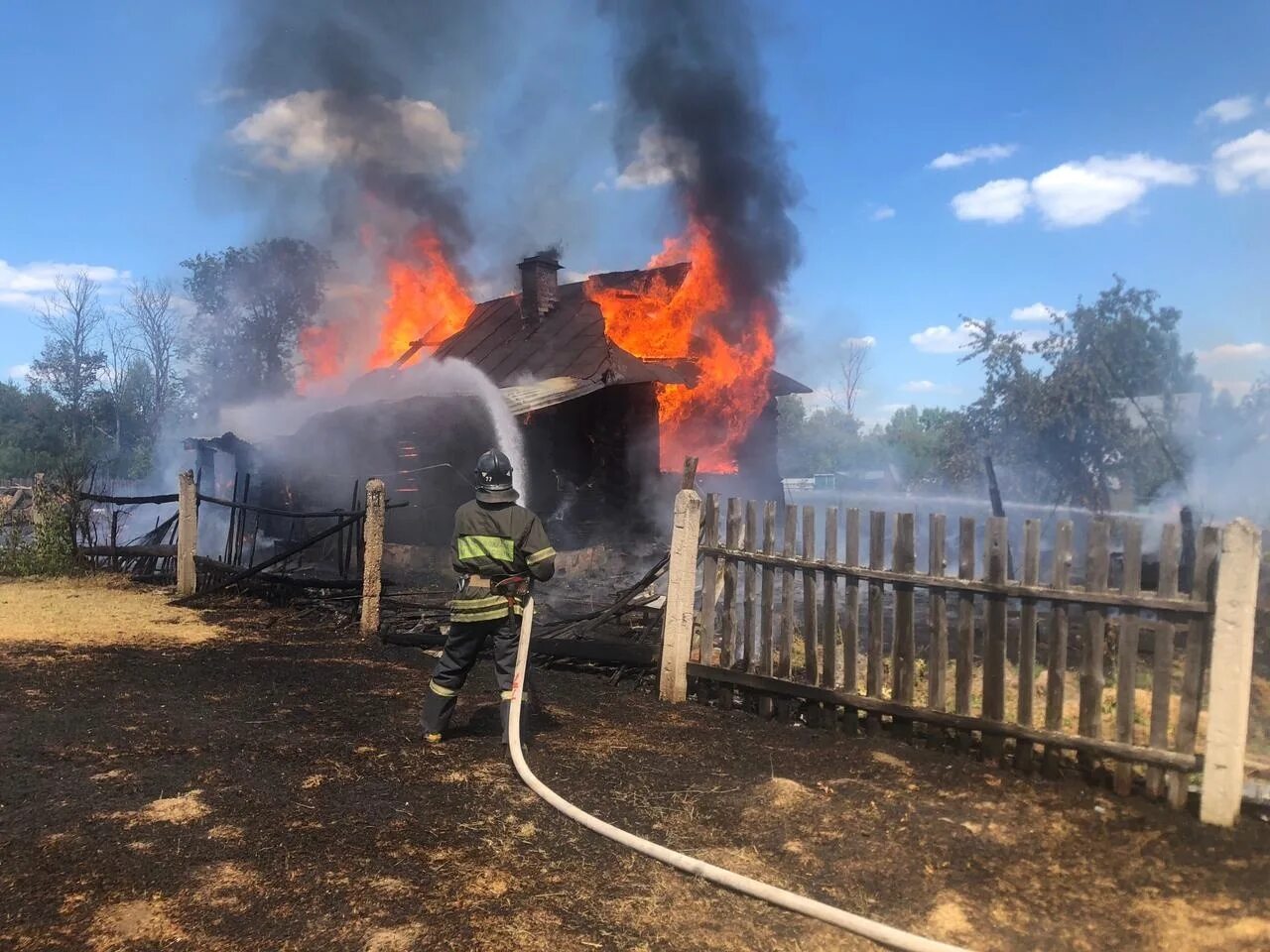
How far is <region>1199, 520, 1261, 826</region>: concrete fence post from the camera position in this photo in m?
4.13

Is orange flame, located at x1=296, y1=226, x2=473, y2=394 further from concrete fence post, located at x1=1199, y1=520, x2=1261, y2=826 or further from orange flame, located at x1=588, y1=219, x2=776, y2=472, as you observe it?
concrete fence post, located at x1=1199, y1=520, x2=1261, y2=826

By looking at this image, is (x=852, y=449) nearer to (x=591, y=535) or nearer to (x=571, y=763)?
(x=591, y=535)

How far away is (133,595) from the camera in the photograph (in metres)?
11.0

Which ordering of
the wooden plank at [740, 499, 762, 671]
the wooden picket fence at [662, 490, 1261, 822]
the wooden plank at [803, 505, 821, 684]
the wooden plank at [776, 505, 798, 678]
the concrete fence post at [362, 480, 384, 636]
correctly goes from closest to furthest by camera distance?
the wooden picket fence at [662, 490, 1261, 822]
the wooden plank at [803, 505, 821, 684]
the wooden plank at [776, 505, 798, 678]
the wooden plank at [740, 499, 762, 671]
the concrete fence post at [362, 480, 384, 636]

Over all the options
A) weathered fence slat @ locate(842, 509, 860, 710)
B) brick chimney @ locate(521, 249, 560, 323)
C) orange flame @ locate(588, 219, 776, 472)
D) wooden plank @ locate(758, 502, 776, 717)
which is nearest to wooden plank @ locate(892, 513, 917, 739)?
weathered fence slat @ locate(842, 509, 860, 710)

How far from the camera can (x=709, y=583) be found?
21.1 feet

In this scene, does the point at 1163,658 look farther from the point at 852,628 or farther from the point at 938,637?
the point at 852,628

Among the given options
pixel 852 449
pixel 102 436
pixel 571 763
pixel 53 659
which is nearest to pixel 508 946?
pixel 571 763

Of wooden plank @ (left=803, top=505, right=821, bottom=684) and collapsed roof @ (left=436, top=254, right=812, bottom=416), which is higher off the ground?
collapsed roof @ (left=436, top=254, right=812, bottom=416)

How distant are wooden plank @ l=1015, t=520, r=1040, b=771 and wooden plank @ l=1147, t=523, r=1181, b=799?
631mm

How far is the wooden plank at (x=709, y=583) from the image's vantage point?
6.41m

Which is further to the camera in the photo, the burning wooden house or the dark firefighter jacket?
the burning wooden house

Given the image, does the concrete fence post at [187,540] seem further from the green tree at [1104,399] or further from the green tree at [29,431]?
the green tree at [29,431]

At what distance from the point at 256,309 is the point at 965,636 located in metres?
43.4
